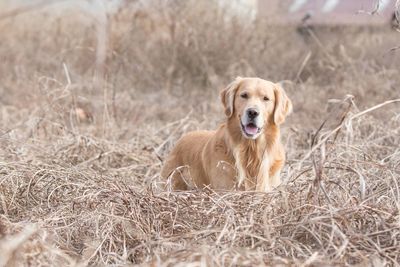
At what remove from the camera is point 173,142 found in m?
8.27

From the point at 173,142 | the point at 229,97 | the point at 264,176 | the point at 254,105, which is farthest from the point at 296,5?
the point at 264,176

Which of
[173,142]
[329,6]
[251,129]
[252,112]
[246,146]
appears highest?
[329,6]

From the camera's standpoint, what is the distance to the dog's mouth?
6.08 meters

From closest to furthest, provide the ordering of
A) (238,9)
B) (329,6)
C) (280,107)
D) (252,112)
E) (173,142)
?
Answer: (252,112) < (280,107) < (173,142) < (238,9) < (329,6)

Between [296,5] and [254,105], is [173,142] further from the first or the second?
[296,5]

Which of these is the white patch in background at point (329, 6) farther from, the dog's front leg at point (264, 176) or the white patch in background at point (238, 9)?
the dog's front leg at point (264, 176)

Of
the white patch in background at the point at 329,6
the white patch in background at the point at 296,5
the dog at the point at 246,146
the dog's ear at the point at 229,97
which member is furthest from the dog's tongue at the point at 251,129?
the white patch in background at the point at 329,6

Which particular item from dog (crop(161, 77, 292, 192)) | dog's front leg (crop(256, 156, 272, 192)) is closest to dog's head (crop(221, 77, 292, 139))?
dog (crop(161, 77, 292, 192))

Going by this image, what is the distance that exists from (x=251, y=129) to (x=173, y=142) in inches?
88.6

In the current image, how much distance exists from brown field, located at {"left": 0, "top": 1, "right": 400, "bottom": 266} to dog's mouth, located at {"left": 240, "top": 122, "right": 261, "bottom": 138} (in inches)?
16.7

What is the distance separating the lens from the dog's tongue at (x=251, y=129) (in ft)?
20.0

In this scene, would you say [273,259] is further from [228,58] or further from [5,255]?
[228,58]

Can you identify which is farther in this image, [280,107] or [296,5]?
[296,5]

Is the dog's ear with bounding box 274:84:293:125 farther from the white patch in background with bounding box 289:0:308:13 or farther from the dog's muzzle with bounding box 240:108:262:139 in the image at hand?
the white patch in background with bounding box 289:0:308:13
